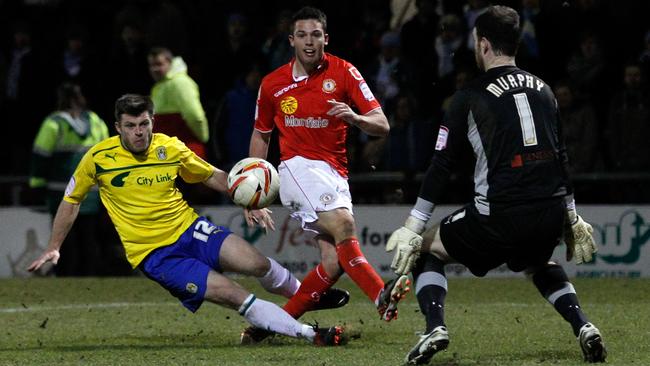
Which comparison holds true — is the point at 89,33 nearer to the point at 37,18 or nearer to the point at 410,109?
the point at 37,18

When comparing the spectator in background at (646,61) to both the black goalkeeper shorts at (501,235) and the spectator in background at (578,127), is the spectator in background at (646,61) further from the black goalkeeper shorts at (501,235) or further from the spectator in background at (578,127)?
the black goalkeeper shorts at (501,235)

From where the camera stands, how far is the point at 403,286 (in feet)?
23.6

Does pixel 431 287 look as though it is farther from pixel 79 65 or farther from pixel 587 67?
pixel 79 65

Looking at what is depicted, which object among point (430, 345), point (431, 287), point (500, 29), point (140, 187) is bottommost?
point (430, 345)

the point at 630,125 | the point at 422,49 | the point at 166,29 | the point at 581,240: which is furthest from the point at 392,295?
the point at 166,29

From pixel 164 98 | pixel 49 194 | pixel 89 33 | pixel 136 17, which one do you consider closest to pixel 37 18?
pixel 89 33

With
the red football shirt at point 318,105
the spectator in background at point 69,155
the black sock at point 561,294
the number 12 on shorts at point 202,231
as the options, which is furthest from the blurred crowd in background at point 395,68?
the black sock at point 561,294

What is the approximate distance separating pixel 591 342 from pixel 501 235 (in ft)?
2.38

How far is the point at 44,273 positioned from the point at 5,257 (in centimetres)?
50

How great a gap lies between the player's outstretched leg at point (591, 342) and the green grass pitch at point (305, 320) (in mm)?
213

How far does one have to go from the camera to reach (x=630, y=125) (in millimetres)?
13195

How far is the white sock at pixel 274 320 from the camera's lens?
7.90 metres

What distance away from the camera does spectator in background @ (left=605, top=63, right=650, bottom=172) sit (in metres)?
13.1

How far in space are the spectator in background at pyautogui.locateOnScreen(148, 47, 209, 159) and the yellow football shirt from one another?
381 centimetres
